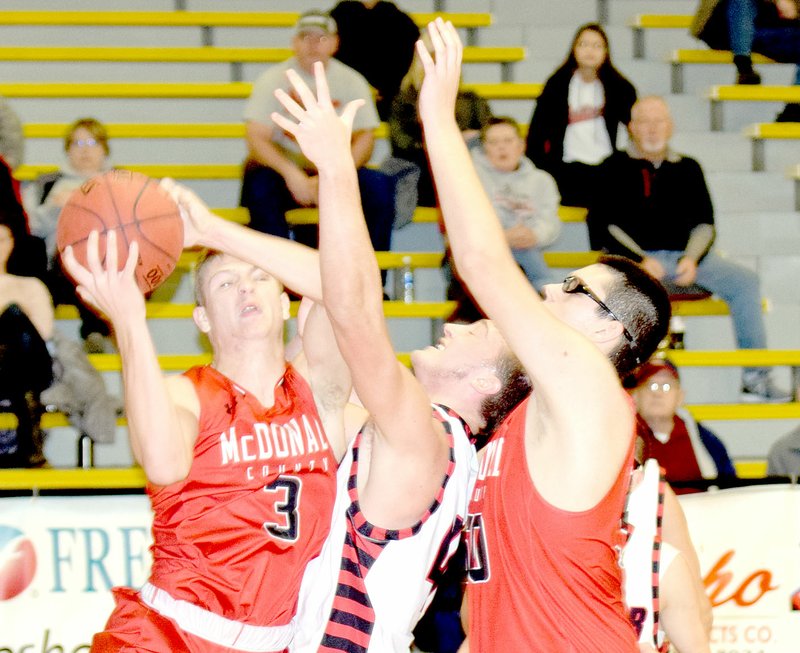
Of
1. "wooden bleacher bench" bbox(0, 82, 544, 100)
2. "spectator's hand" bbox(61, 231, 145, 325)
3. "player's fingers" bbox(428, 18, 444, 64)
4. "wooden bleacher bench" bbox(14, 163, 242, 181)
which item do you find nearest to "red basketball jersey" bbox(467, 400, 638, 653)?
"player's fingers" bbox(428, 18, 444, 64)

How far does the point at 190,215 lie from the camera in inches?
152

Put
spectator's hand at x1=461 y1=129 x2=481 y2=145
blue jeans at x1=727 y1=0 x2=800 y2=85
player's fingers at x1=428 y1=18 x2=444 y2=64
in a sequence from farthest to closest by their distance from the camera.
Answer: blue jeans at x1=727 y1=0 x2=800 y2=85 → spectator's hand at x1=461 y1=129 x2=481 y2=145 → player's fingers at x1=428 y1=18 x2=444 y2=64

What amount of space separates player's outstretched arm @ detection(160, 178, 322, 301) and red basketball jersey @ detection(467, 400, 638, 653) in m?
0.94

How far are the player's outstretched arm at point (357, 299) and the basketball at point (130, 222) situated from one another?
0.99m

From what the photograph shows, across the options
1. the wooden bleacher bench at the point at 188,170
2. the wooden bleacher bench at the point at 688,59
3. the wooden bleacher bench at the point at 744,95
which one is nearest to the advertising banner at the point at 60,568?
the wooden bleacher bench at the point at 188,170

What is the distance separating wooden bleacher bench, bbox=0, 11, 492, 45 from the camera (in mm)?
9531

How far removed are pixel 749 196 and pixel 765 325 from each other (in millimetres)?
1271

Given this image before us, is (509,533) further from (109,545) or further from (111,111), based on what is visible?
(111,111)

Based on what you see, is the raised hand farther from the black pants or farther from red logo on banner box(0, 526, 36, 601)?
the black pants

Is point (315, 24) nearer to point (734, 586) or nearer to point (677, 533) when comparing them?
point (734, 586)

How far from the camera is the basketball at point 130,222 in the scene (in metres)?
3.67

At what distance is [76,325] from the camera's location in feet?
24.4

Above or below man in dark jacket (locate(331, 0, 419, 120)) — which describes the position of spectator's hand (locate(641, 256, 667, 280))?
below

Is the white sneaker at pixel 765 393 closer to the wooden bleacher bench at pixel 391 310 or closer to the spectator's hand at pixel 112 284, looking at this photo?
A: the wooden bleacher bench at pixel 391 310
